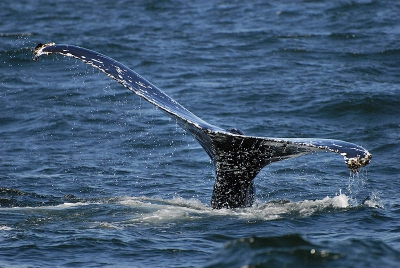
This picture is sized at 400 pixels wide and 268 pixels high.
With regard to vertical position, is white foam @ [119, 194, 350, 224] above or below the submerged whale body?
below

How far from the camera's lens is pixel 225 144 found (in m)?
7.46

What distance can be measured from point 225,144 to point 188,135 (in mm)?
6460

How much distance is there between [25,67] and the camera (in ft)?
62.2

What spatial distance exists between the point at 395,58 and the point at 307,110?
410 centimetres

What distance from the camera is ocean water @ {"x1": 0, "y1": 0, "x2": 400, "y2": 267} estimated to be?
24.6ft

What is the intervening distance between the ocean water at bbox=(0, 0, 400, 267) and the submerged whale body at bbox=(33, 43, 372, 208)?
0.37 metres

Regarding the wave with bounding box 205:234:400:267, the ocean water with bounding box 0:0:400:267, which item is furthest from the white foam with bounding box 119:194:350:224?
the wave with bounding box 205:234:400:267

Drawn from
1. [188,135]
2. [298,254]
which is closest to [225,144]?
[298,254]

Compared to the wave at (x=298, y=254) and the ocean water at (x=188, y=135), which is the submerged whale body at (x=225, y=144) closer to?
the ocean water at (x=188, y=135)

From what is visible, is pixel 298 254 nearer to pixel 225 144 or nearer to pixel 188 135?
pixel 225 144

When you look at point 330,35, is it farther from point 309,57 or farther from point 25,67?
point 25,67

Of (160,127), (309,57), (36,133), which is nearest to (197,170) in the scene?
(160,127)

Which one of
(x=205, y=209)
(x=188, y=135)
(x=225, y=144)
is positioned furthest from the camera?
(x=188, y=135)

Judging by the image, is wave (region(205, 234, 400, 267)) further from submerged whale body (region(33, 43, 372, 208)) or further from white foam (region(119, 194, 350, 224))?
white foam (region(119, 194, 350, 224))
